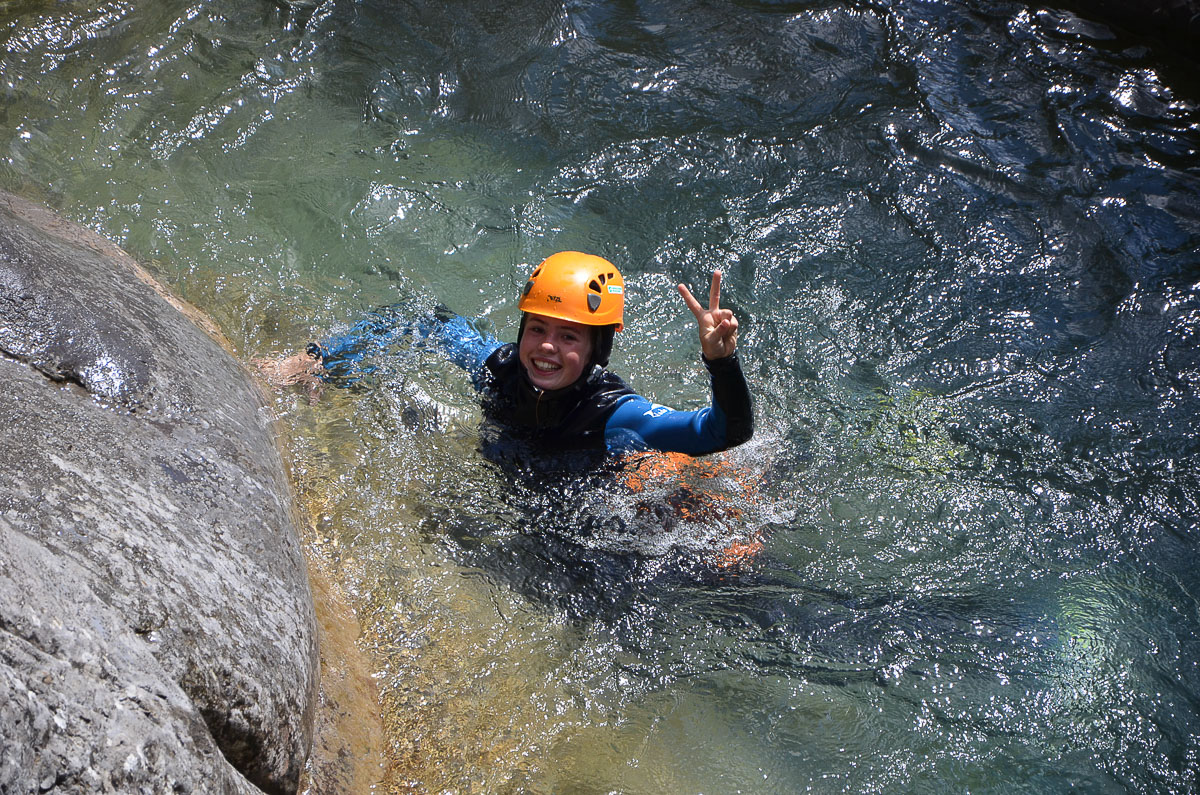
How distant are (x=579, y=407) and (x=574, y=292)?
552 mm

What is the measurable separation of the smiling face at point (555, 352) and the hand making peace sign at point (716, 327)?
0.77 m

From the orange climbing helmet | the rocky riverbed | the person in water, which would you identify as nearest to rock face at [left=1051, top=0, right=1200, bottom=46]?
the person in water

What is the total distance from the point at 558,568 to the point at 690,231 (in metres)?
2.96

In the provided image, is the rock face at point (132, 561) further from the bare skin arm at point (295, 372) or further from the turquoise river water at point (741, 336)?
the bare skin arm at point (295, 372)

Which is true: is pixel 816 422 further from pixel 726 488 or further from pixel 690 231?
pixel 690 231

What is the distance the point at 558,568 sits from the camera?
3.89 metres

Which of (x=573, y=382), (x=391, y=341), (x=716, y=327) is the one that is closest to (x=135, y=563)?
(x=716, y=327)

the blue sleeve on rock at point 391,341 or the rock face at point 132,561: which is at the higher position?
the rock face at point 132,561

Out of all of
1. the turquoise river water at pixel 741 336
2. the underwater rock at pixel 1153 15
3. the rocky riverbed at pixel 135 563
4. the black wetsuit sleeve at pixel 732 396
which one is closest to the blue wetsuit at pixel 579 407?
the black wetsuit sleeve at pixel 732 396

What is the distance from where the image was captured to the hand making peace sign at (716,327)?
11.3 feet

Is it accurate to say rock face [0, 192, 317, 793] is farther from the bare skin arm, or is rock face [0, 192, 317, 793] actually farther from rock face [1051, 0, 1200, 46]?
rock face [1051, 0, 1200, 46]

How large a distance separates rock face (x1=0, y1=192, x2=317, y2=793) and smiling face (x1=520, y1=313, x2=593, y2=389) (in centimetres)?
121

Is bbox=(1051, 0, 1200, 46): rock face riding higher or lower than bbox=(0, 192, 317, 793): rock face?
higher

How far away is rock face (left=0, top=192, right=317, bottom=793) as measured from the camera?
5.85 feet
